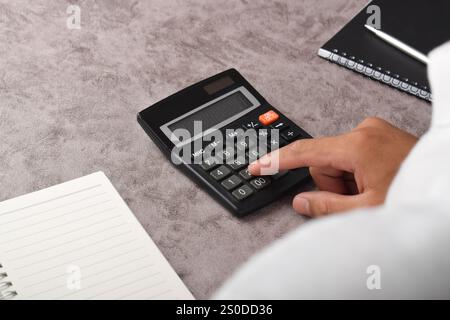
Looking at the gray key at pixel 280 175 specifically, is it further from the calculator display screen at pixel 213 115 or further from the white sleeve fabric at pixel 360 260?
the white sleeve fabric at pixel 360 260

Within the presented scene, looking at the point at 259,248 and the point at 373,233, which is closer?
the point at 373,233

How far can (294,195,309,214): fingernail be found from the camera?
23.2 inches

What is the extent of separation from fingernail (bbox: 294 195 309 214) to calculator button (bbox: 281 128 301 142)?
0.08 meters

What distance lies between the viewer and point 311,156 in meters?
0.60

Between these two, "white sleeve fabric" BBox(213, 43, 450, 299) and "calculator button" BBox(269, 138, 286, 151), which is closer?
"white sleeve fabric" BBox(213, 43, 450, 299)

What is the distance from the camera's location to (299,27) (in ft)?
2.66

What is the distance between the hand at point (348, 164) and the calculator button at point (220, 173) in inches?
→ 1.0

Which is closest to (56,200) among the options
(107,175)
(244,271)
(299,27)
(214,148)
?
(107,175)

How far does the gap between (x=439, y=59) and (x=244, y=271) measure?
30cm

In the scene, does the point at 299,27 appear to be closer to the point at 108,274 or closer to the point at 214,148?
the point at 214,148

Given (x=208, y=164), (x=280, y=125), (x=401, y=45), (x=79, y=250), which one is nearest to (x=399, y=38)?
(x=401, y=45)

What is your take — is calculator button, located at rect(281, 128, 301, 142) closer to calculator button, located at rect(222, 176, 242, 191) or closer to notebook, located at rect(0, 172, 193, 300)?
calculator button, located at rect(222, 176, 242, 191)

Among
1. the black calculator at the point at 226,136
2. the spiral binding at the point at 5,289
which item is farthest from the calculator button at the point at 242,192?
the spiral binding at the point at 5,289

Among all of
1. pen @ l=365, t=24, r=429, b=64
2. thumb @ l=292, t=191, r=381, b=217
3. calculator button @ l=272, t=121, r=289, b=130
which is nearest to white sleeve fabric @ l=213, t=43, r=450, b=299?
thumb @ l=292, t=191, r=381, b=217
